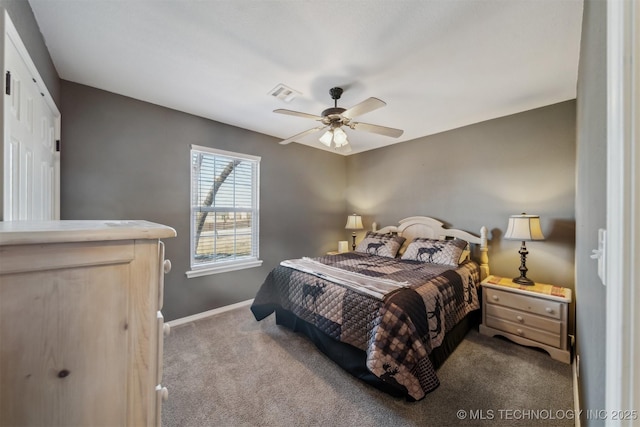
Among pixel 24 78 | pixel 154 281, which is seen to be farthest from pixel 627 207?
pixel 24 78

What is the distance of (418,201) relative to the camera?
11.9 ft

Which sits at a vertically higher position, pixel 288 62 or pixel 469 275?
pixel 288 62

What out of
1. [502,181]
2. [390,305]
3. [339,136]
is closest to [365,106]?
[339,136]

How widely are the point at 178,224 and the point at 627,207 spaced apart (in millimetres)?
3221

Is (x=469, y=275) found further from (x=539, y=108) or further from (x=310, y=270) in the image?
(x=539, y=108)

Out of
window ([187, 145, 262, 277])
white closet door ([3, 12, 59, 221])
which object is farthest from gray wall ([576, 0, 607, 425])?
window ([187, 145, 262, 277])

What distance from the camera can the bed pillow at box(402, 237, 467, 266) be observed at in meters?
2.78

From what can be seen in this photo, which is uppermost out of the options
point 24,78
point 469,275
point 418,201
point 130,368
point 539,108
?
point 539,108

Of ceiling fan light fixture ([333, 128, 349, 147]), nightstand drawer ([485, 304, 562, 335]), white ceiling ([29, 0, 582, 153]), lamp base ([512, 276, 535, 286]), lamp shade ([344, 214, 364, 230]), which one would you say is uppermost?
white ceiling ([29, 0, 582, 153])

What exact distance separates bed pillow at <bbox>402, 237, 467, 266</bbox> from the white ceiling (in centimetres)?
154

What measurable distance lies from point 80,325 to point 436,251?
10.0 ft

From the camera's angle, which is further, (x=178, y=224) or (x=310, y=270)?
(x=178, y=224)

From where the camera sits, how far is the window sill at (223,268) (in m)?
2.90

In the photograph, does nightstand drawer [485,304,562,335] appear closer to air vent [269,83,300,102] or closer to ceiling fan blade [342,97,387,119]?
ceiling fan blade [342,97,387,119]
